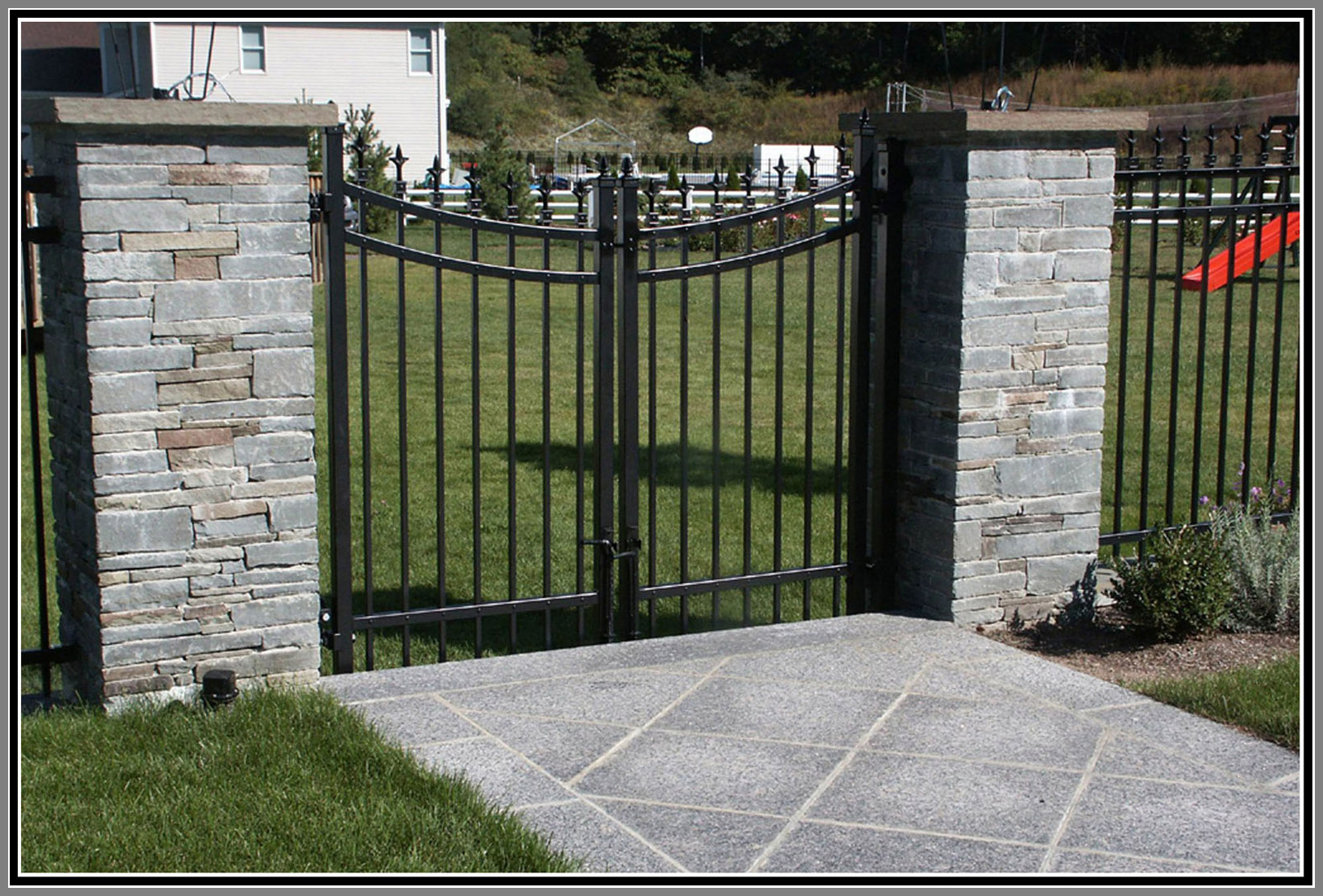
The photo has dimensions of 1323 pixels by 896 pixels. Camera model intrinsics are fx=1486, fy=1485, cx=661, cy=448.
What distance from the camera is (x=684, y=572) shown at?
6023mm

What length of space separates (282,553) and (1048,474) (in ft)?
10.2

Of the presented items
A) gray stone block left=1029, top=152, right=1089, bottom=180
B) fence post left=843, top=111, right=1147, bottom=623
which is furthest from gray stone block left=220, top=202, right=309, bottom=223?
gray stone block left=1029, top=152, right=1089, bottom=180

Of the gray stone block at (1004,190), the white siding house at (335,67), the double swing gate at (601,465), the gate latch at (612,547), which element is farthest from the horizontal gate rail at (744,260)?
the white siding house at (335,67)

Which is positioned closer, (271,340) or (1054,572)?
(271,340)

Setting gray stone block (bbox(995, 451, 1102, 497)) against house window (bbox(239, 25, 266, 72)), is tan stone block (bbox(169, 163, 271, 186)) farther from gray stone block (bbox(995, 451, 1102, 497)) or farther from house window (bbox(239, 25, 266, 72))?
house window (bbox(239, 25, 266, 72))

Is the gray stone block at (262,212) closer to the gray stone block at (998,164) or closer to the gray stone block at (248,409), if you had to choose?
the gray stone block at (248,409)

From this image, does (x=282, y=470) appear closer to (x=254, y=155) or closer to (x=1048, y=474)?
(x=254, y=155)

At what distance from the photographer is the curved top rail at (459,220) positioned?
5168 millimetres

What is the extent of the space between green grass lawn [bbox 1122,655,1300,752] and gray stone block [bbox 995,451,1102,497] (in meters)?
0.99

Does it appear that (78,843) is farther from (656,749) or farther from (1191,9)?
(1191,9)

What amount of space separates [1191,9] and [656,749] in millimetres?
3878

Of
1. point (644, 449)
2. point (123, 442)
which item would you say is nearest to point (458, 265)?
point (123, 442)

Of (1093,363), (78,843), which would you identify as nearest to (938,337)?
(1093,363)

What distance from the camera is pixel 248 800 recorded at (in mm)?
4188
